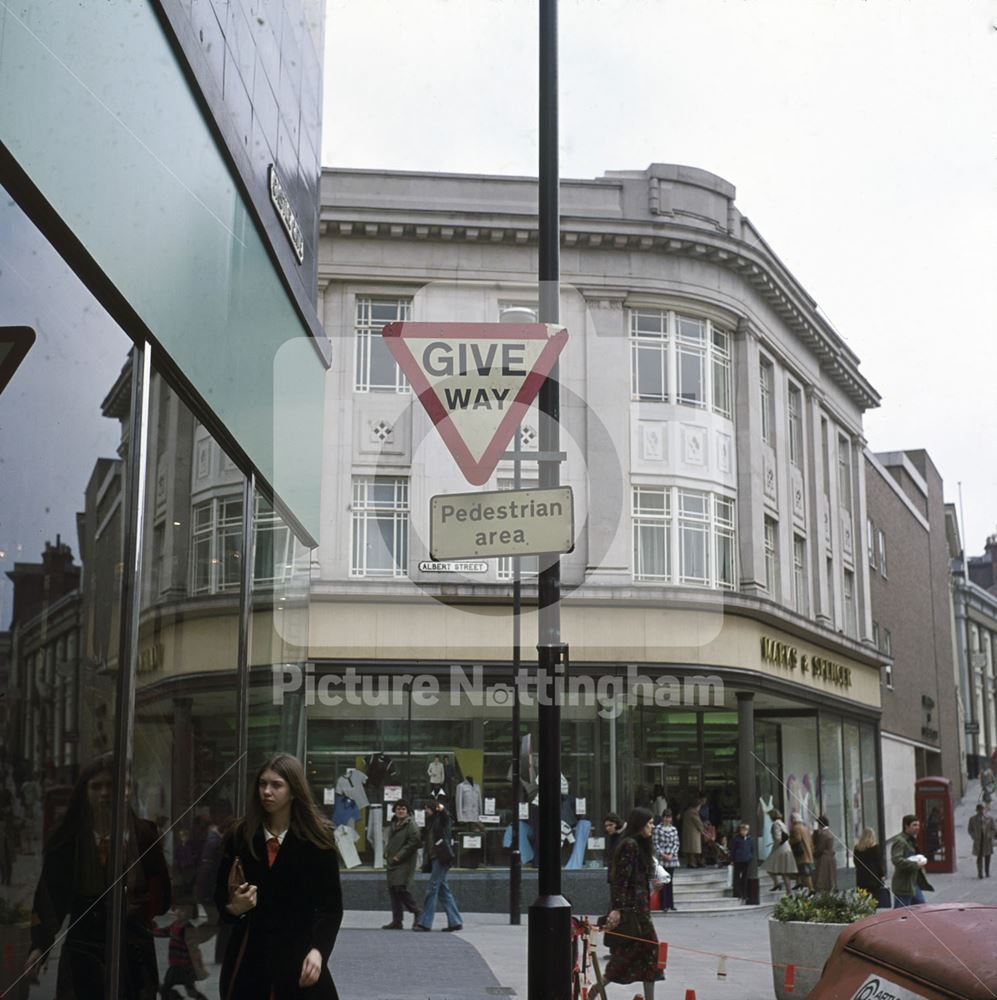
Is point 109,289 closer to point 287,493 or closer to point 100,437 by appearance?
point 100,437

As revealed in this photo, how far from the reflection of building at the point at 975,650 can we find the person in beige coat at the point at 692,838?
8.62m

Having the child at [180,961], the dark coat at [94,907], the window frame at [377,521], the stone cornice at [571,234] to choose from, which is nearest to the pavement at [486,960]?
the child at [180,961]

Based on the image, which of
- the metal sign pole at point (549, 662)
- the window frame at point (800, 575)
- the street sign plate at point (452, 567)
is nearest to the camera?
the metal sign pole at point (549, 662)

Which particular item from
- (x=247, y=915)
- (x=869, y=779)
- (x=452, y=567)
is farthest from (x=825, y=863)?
(x=869, y=779)

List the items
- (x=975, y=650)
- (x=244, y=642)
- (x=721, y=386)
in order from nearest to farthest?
(x=244, y=642)
(x=721, y=386)
(x=975, y=650)

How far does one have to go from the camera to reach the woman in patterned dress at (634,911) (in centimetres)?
1125

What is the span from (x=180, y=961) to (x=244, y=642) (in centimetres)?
278

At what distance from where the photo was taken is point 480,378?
9656 mm

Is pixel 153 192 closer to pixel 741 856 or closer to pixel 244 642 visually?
pixel 244 642

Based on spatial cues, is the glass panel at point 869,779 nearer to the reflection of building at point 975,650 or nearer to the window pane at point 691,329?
the reflection of building at point 975,650

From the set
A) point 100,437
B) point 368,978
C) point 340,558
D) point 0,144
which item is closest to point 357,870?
point 340,558

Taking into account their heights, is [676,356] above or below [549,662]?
above

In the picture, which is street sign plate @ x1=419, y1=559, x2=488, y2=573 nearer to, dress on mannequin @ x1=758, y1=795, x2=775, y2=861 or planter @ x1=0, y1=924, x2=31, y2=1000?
dress on mannequin @ x1=758, y1=795, x2=775, y2=861

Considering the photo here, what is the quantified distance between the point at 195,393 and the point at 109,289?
75.6 inches
